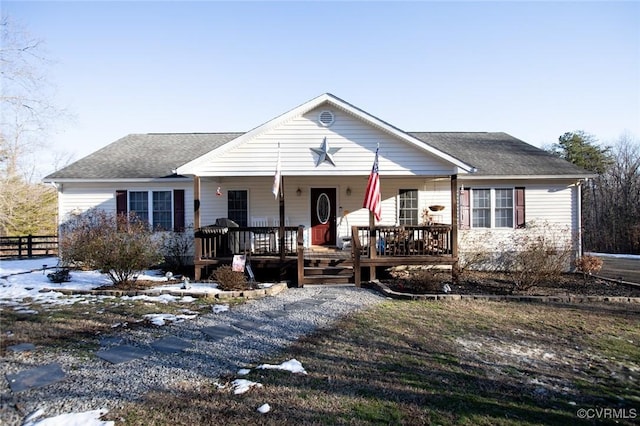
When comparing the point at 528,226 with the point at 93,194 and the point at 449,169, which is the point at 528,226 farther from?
the point at 93,194

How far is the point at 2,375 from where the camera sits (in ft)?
13.7

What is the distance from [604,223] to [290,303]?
29253 mm

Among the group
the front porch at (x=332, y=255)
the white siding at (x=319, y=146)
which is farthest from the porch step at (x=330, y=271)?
the white siding at (x=319, y=146)

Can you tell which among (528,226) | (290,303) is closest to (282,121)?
(290,303)

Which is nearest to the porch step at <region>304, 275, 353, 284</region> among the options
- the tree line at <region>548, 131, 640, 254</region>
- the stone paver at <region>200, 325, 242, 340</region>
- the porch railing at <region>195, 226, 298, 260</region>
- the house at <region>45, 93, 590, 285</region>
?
the house at <region>45, 93, 590, 285</region>

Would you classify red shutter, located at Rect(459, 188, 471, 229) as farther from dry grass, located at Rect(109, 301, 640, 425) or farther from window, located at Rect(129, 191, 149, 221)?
window, located at Rect(129, 191, 149, 221)

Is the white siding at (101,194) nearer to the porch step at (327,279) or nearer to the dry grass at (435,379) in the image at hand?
the porch step at (327,279)

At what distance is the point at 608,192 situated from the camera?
95.1 ft

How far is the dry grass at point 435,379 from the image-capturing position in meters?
3.48

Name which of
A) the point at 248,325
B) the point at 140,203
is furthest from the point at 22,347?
the point at 140,203

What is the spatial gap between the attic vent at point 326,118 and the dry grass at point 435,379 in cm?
614

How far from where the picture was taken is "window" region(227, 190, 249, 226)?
1344 cm

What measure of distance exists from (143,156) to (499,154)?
1423 centimetres

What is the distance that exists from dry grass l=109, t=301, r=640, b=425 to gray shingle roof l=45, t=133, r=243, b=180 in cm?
1026
